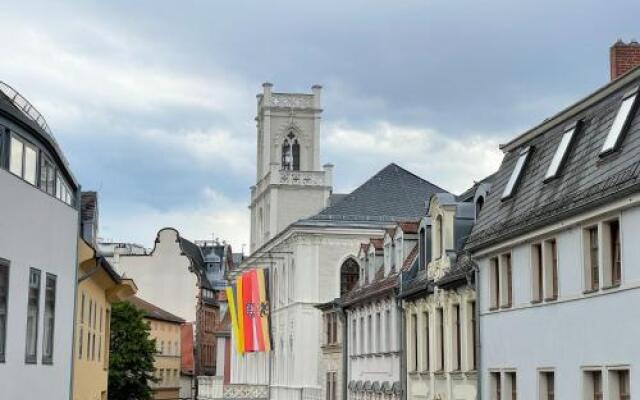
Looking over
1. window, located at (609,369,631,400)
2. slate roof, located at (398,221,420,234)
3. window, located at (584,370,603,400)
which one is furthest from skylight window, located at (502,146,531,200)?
slate roof, located at (398,221,420,234)

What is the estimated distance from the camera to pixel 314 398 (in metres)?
63.1

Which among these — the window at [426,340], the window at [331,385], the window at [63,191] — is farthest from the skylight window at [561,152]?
the window at [331,385]

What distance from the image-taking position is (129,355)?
8094cm

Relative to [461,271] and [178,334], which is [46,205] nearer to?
[461,271]

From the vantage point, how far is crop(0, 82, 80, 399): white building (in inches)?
986

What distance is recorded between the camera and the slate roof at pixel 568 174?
2261 centimetres

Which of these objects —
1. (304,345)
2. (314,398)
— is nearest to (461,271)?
(314,398)

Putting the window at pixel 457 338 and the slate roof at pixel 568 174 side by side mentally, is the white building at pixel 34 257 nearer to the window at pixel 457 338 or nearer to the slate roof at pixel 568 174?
the slate roof at pixel 568 174

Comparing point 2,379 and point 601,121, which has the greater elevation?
point 601,121

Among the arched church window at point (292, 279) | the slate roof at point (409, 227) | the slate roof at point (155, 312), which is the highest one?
the slate roof at point (155, 312)

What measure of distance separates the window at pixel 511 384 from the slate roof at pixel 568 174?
2985 millimetres

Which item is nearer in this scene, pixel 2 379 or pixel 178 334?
pixel 2 379

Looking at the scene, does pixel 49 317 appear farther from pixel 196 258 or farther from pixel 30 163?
pixel 196 258

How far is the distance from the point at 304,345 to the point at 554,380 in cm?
4499
